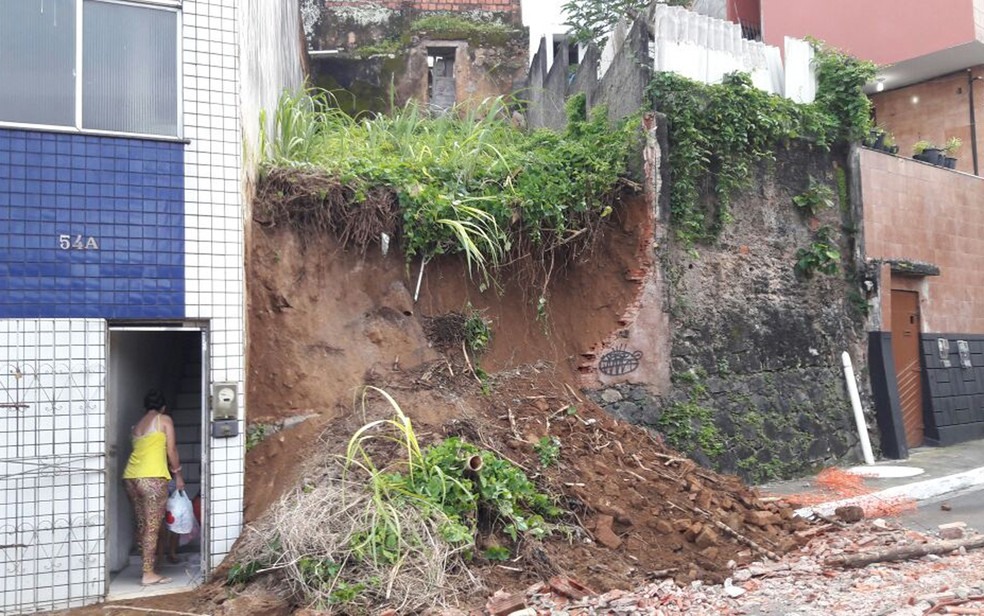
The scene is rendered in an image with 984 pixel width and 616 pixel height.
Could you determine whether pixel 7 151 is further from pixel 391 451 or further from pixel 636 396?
pixel 636 396

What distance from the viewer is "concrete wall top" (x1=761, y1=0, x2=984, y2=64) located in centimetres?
1495

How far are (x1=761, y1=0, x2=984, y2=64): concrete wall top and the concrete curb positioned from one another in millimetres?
8414

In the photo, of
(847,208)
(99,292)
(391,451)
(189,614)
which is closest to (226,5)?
(99,292)

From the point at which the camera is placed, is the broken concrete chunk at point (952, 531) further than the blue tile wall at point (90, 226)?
Yes

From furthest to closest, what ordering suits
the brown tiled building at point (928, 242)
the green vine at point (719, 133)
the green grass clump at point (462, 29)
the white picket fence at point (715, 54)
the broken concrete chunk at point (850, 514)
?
the green grass clump at point (462, 29)
the brown tiled building at point (928, 242)
the white picket fence at point (715, 54)
the green vine at point (719, 133)
the broken concrete chunk at point (850, 514)

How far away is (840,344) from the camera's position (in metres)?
10.3

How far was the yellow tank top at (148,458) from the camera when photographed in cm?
632

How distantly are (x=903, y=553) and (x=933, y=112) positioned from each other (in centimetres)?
1310

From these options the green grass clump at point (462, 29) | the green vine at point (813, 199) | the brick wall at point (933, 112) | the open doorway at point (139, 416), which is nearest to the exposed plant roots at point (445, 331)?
the open doorway at point (139, 416)

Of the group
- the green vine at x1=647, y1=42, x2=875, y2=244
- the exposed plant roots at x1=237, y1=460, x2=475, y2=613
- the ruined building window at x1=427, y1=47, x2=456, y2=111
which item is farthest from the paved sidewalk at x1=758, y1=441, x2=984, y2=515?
the ruined building window at x1=427, y1=47, x2=456, y2=111

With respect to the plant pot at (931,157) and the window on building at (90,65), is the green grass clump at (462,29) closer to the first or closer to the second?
the plant pot at (931,157)

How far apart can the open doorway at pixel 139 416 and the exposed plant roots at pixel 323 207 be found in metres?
1.38

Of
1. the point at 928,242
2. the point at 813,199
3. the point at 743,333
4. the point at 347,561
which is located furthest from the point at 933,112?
the point at 347,561

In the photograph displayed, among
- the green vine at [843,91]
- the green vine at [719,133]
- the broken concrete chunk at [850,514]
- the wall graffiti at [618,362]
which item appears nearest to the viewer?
the broken concrete chunk at [850,514]
